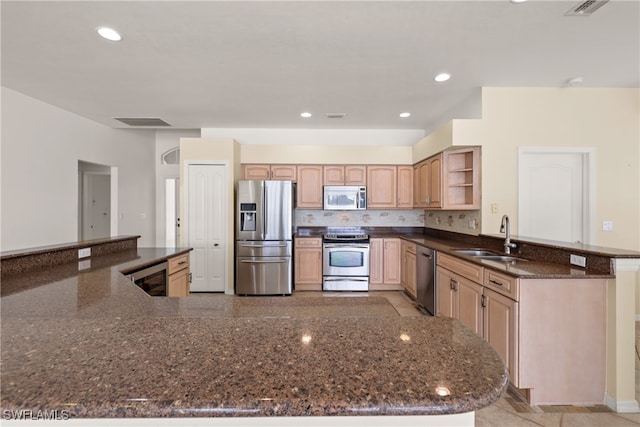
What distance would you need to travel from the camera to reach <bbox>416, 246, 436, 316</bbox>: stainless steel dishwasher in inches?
130

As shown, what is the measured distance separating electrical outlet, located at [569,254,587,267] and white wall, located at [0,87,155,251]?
5317 mm

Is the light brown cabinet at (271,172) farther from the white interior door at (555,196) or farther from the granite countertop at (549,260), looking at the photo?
the white interior door at (555,196)

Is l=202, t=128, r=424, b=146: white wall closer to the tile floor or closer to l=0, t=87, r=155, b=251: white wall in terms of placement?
l=0, t=87, r=155, b=251: white wall

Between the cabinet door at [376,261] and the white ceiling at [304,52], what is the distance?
202 cm

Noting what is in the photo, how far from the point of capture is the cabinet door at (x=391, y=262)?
4594mm

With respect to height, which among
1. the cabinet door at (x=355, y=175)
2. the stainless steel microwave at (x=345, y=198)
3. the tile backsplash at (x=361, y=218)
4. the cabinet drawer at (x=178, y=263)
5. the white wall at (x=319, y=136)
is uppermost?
the white wall at (x=319, y=136)

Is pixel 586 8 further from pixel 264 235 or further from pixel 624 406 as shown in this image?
pixel 264 235

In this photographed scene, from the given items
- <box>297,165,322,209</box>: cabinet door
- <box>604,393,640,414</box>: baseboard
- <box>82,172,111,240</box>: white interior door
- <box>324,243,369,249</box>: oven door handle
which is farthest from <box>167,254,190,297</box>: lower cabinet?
<box>82,172,111,240</box>: white interior door

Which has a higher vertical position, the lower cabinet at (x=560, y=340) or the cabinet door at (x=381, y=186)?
the cabinet door at (x=381, y=186)

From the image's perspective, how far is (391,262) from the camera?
4.60 meters

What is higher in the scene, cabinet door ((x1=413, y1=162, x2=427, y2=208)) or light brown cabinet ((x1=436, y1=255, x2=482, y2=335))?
cabinet door ((x1=413, y1=162, x2=427, y2=208))

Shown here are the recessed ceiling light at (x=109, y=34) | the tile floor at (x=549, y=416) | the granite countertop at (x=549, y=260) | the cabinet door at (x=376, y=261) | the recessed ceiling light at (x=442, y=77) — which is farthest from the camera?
the cabinet door at (x=376, y=261)

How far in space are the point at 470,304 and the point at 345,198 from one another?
2561 millimetres

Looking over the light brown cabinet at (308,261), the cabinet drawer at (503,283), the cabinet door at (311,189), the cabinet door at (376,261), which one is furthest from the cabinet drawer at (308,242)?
the cabinet drawer at (503,283)
